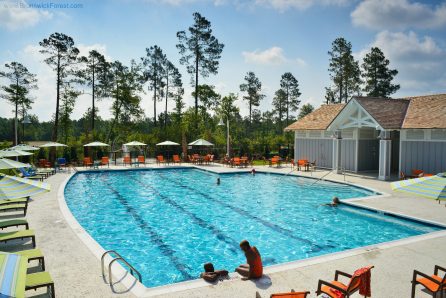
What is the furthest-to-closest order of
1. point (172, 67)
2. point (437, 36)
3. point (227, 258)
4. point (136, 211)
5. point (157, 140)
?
1. point (172, 67)
2. point (157, 140)
3. point (437, 36)
4. point (136, 211)
5. point (227, 258)

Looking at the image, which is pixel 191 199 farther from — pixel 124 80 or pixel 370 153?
pixel 124 80

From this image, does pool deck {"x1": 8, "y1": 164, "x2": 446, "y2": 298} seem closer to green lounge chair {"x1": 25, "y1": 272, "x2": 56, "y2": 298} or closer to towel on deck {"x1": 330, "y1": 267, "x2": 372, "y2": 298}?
green lounge chair {"x1": 25, "y1": 272, "x2": 56, "y2": 298}

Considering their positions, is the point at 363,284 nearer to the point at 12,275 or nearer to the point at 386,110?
the point at 12,275

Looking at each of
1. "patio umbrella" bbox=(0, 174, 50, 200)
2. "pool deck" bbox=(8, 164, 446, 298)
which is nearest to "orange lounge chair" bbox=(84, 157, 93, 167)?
"pool deck" bbox=(8, 164, 446, 298)

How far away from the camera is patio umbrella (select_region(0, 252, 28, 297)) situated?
3.00 meters

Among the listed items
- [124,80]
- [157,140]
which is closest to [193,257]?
[157,140]

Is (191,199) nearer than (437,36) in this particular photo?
Yes

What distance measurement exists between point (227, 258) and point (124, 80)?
32050 mm

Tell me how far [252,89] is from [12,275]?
50720 millimetres

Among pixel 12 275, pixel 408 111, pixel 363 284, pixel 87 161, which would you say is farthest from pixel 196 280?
pixel 87 161

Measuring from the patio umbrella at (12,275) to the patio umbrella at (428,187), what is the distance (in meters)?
6.89

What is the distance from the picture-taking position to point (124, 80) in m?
35.5

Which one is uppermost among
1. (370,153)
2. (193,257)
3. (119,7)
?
(119,7)

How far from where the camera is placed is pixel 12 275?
3254 mm
